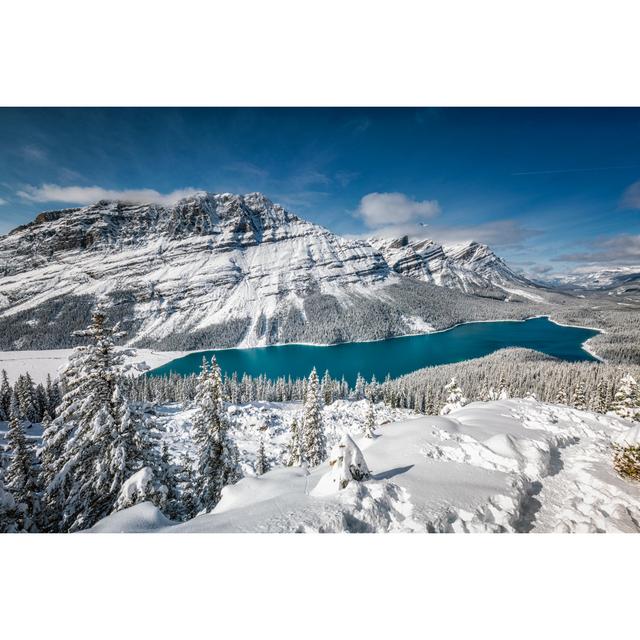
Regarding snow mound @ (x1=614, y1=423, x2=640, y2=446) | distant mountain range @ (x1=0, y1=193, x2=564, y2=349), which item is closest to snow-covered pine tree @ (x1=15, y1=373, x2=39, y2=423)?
snow mound @ (x1=614, y1=423, x2=640, y2=446)

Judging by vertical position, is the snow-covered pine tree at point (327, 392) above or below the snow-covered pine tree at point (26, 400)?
below

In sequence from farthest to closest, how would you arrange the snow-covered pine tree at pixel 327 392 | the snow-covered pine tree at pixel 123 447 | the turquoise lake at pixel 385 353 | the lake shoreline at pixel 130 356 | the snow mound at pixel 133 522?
the turquoise lake at pixel 385 353 → the snow-covered pine tree at pixel 327 392 → the lake shoreline at pixel 130 356 → the snow-covered pine tree at pixel 123 447 → the snow mound at pixel 133 522

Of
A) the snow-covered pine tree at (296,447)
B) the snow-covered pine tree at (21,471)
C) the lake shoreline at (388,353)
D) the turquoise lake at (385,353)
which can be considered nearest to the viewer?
the snow-covered pine tree at (21,471)

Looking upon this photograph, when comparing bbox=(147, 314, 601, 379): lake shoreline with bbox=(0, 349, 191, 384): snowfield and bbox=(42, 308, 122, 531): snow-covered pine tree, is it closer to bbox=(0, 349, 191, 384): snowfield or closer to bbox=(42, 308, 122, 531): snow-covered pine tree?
bbox=(0, 349, 191, 384): snowfield

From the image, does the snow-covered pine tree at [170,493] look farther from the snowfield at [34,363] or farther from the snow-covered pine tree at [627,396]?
the snowfield at [34,363]

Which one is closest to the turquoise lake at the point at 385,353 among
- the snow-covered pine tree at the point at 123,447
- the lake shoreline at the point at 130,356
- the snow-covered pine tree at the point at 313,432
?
the lake shoreline at the point at 130,356

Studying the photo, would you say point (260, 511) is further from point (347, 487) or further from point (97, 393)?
point (97, 393)
